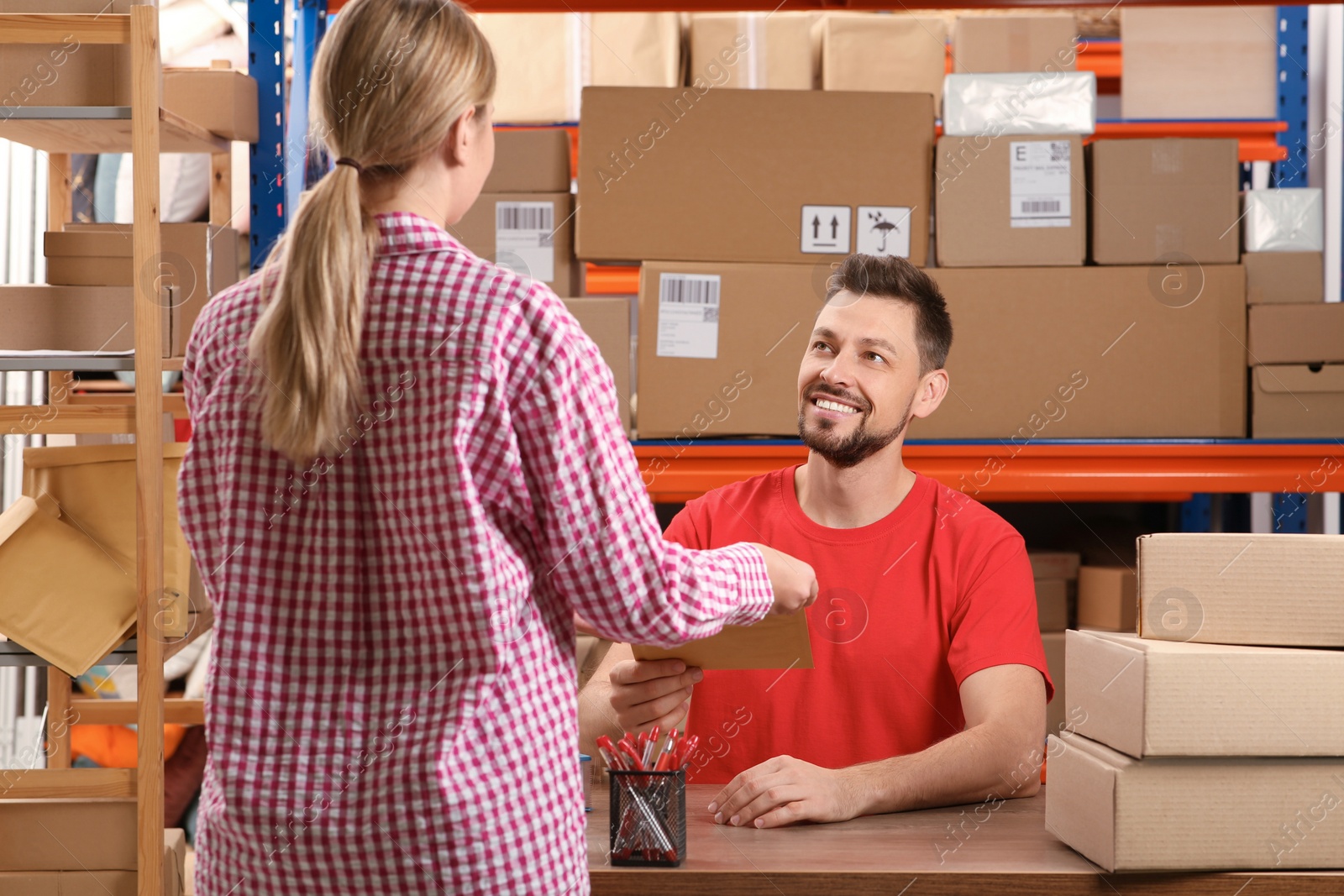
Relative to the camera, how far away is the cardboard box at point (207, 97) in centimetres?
198

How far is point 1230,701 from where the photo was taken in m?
1.13

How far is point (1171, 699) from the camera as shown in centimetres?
112

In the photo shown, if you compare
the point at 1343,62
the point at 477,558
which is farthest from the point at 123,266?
the point at 1343,62

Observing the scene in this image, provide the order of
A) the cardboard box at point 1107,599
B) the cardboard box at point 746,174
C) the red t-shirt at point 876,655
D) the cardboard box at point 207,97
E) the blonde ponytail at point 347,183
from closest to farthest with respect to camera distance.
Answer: the blonde ponytail at point 347,183
the red t-shirt at point 876,655
the cardboard box at point 207,97
the cardboard box at point 746,174
the cardboard box at point 1107,599

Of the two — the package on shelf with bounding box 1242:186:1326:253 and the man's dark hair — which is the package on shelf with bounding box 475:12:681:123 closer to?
the man's dark hair

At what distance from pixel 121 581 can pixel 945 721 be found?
4.39ft

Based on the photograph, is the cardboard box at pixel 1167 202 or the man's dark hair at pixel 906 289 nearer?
the man's dark hair at pixel 906 289

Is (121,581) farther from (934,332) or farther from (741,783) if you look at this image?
(934,332)

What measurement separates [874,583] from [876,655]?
0.39 feet

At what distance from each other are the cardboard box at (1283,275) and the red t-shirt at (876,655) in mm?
963

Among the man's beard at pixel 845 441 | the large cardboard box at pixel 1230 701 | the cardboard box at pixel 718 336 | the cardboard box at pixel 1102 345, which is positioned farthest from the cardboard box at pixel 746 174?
the large cardboard box at pixel 1230 701

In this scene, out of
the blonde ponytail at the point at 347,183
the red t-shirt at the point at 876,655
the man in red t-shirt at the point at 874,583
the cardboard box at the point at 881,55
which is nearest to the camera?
the blonde ponytail at the point at 347,183

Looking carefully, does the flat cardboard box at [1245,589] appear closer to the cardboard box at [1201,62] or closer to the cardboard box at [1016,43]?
the cardboard box at [1016,43]

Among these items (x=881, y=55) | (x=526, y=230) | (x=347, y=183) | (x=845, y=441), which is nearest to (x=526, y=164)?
(x=526, y=230)
